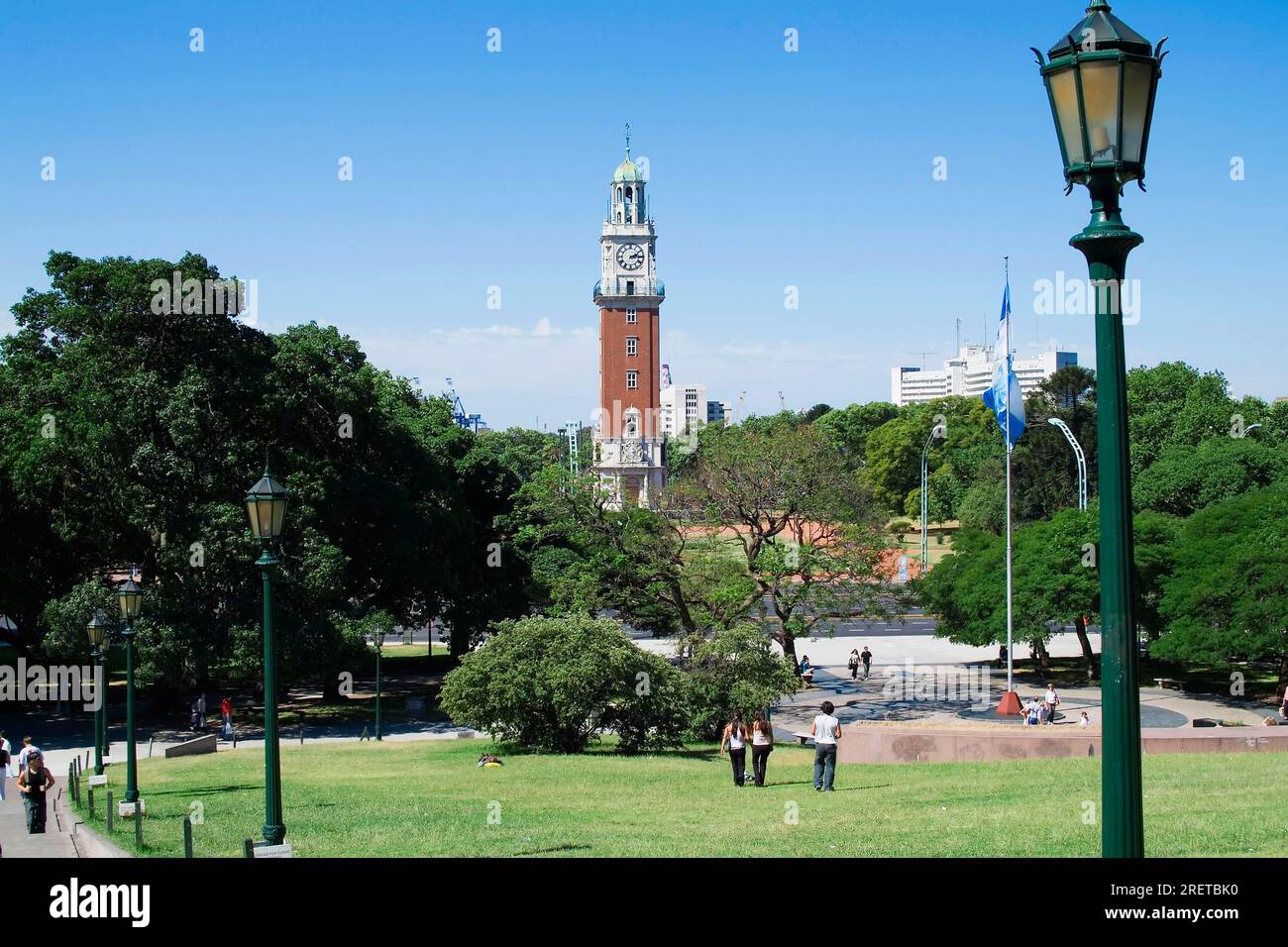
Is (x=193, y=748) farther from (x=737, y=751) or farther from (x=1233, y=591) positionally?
(x=1233, y=591)

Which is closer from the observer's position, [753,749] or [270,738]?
[270,738]

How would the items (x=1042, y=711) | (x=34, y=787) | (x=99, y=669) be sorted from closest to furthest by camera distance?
(x=34, y=787) → (x=99, y=669) → (x=1042, y=711)

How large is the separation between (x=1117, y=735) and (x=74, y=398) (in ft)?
110

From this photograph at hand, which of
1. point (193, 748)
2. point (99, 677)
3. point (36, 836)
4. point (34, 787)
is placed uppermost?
point (99, 677)

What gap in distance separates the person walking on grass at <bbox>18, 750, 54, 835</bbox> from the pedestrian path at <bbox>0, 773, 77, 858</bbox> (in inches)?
6.1

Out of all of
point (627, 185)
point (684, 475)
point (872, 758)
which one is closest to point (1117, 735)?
point (872, 758)

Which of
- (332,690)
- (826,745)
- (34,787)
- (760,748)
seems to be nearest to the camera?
(34,787)

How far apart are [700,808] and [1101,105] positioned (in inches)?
482

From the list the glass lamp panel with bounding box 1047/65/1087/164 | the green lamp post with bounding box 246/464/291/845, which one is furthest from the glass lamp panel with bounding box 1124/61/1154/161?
the green lamp post with bounding box 246/464/291/845

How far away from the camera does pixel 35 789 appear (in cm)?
1602

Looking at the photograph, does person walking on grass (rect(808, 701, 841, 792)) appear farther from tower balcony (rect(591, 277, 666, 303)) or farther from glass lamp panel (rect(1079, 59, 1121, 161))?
tower balcony (rect(591, 277, 666, 303))

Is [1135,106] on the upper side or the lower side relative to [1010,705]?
upper

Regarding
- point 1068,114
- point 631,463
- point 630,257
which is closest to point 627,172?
point 630,257
